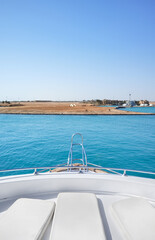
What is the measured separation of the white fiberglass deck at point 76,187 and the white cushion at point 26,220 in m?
0.31

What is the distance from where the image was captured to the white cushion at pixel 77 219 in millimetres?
1062

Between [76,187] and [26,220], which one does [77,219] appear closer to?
[26,220]

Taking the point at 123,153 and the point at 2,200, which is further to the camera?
the point at 123,153

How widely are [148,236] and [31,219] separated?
95 cm

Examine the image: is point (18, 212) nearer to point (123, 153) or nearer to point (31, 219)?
point (31, 219)

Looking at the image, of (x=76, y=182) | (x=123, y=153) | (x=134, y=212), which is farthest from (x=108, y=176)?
(x=123, y=153)

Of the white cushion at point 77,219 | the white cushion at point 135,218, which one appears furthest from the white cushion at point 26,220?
the white cushion at point 135,218

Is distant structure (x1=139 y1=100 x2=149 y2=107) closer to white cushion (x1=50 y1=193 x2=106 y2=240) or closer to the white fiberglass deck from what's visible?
the white fiberglass deck

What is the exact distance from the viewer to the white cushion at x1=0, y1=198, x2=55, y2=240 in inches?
41.9

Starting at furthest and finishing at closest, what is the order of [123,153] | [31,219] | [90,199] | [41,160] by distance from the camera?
1. [123,153]
2. [41,160]
3. [90,199]
4. [31,219]

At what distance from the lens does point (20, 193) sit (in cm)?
174

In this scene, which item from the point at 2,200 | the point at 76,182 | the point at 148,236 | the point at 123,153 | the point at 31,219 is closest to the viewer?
the point at 148,236

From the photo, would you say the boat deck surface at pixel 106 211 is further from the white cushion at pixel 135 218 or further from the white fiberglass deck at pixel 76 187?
the white cushion at pixel 135 218

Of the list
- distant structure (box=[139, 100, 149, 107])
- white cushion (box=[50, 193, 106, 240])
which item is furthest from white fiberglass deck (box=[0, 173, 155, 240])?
distant structure (box=[139, 100, 149, 107])
